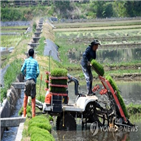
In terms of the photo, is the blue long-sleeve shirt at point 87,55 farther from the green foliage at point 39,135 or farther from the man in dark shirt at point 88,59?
the green foliage at point 39,135

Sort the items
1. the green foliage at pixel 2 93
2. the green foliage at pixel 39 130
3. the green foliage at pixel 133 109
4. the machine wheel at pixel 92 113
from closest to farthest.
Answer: the green foliage at pixel 39 130, the machine wheel at pixel 92 113, the green foliage at pixel 133 109, the green foliage at pixel 2 93

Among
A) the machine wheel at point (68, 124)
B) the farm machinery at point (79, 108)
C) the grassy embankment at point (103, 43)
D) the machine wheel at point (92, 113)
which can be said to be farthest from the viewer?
the grassy embankment at point (103, 43)

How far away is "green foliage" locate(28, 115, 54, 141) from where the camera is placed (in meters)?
12.5

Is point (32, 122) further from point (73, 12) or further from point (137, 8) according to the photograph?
point (73, 12)

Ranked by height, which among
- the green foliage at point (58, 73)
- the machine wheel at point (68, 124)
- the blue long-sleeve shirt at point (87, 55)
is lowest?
the machine wheel at point (68, 124)

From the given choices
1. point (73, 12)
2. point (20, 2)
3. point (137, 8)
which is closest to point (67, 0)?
point (73, 12)

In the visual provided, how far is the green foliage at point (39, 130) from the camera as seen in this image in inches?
494

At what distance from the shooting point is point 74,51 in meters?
49.7

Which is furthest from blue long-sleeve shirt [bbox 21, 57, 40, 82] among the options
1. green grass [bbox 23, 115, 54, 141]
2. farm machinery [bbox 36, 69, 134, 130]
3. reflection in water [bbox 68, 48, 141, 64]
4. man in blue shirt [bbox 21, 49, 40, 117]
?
reflection in water [bbox 68, 48, 141, 64]

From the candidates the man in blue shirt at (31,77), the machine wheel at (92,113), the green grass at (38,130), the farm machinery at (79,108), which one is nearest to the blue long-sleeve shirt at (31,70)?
the man in blue shirt at (31,77)

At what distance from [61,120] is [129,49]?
32743 mm

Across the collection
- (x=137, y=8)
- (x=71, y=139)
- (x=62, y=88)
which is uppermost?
(x=137, y=8)

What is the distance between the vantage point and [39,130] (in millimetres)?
13391

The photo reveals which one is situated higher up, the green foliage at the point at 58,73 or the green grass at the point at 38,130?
the green foliage at the point at 58,73
